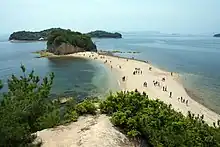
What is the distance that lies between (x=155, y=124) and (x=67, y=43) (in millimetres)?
82340

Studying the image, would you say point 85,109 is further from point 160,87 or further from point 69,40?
point 69,40

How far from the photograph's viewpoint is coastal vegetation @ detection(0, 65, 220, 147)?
13.6m

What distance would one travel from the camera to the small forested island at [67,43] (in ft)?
313

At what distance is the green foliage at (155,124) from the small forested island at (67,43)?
255 feet

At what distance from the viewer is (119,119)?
17156 mm

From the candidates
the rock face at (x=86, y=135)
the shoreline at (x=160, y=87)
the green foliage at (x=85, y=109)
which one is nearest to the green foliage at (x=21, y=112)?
the rock face at (x=86, y=135)

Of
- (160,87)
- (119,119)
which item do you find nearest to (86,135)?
(119,119)

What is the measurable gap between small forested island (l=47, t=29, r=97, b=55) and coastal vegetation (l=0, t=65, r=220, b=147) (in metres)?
76.6

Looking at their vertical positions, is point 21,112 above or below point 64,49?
above

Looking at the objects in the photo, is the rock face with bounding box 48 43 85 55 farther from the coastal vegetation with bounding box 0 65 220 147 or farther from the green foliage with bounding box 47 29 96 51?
the coastal vegetation with bounding box 0 65 220 147

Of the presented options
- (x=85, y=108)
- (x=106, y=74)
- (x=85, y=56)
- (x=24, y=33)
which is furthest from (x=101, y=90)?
(x=24, y=33)

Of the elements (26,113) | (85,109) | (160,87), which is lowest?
(160,87)

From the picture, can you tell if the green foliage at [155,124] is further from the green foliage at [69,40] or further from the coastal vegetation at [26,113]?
the green foliage at [69,40]

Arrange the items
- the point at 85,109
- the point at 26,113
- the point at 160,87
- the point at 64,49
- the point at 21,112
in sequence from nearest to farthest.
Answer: the point at 21,112 < the point at 26,113 < the point at 85,109 < the point at 160,87 < the point at 64,49
